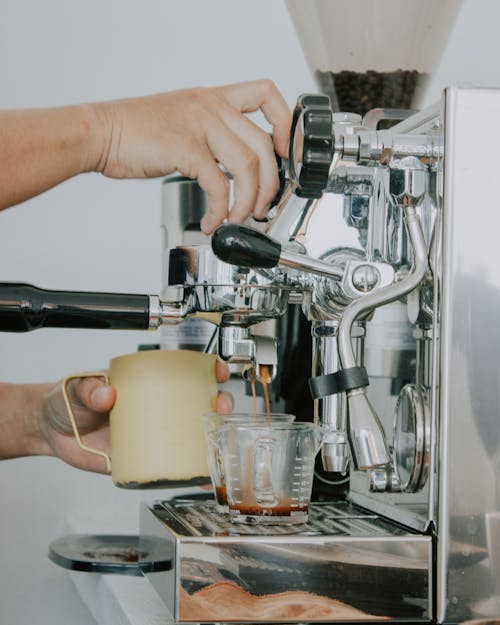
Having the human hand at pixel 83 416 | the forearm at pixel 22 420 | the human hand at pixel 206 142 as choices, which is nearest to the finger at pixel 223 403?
the human hand at pixel 83 416

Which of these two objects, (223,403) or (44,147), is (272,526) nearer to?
(223,403)

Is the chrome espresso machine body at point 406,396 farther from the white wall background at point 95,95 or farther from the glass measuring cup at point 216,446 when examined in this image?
the white wall background at point 95,95

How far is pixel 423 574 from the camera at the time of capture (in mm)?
614

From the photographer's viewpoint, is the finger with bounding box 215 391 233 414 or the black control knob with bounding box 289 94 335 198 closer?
the black control knob with bounding box 289 94 335 198

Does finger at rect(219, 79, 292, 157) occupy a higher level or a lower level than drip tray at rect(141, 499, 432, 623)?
higher

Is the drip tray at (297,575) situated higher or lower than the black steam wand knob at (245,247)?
lower

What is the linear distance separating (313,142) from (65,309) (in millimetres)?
213

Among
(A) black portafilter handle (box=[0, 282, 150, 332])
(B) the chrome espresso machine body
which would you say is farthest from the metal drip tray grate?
(A) black portafilter handle (box=[0, 282, 150, 332])

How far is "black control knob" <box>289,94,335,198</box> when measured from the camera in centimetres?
62

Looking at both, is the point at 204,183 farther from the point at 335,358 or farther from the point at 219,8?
the point at 219,8

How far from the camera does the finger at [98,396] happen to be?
2.43ft

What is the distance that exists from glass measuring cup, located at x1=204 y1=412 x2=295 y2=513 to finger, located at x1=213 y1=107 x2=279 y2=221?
0.53 feet

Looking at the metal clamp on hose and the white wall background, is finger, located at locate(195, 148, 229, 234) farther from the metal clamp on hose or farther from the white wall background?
the white wall background

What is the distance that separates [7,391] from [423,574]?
2.01ft
